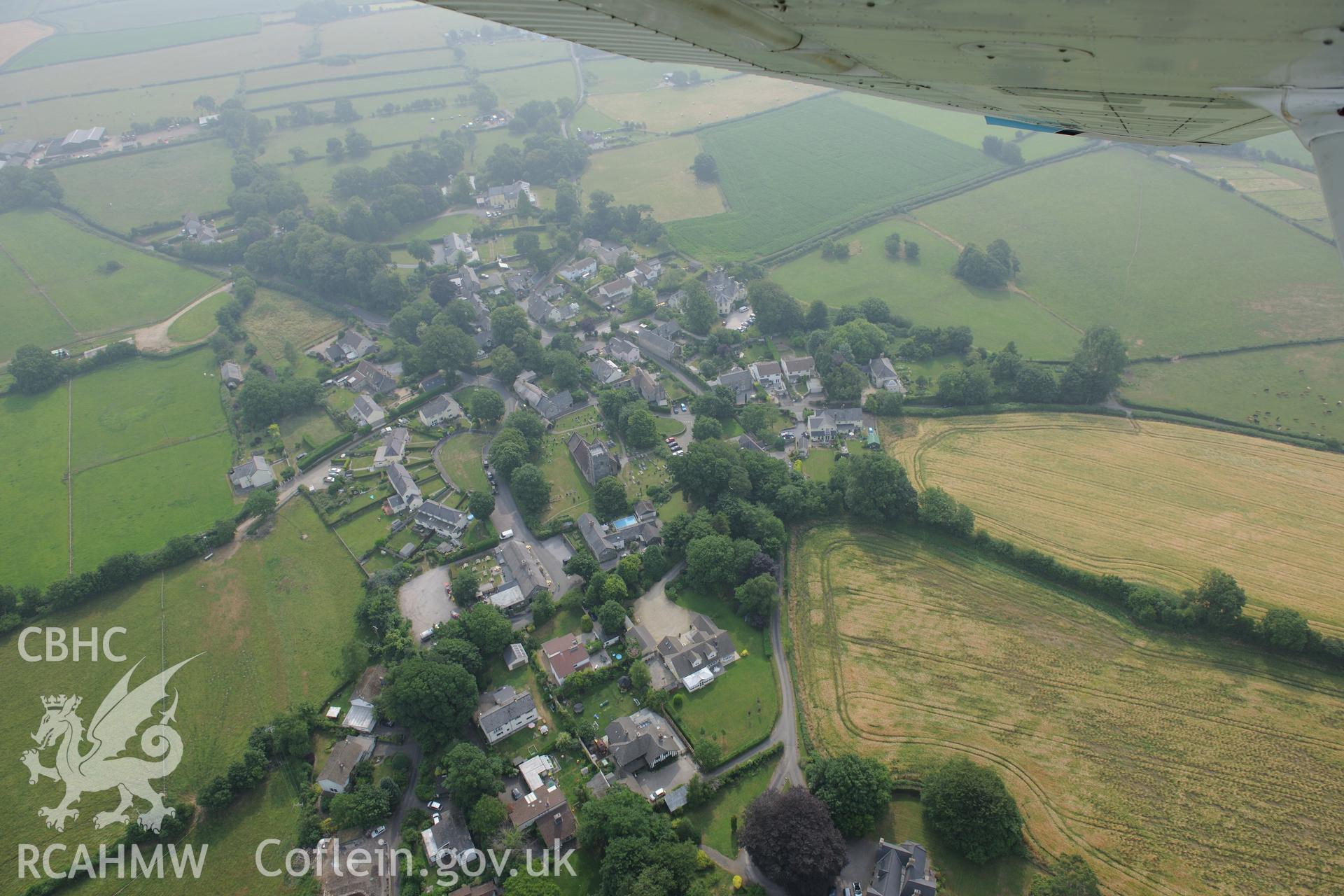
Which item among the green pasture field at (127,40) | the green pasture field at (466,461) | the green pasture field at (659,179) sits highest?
the green pasture field at (127,40)

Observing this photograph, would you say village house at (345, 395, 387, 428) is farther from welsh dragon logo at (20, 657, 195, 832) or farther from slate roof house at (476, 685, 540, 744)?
slate roof house at (476, 685, 540, 744)

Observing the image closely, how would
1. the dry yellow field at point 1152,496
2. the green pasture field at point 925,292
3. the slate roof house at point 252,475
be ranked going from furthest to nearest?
the green pasture field at point 925,292 → the slate roof house at point 252,475 → the dry yellow field at point 1152,496

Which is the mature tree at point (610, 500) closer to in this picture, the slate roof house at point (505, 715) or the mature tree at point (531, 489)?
the mature tree at point (531, 489)

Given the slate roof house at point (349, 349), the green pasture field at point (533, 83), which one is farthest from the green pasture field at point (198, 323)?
the green pasture field at point (533, 83)

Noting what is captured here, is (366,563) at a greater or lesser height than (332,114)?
lesser

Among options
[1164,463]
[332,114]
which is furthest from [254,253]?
[1164,463]

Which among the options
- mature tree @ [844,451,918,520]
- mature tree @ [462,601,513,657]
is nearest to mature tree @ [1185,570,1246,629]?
mature tree @ [844,451,918,520]

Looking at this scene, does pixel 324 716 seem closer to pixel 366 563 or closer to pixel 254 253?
pixel 366 563
